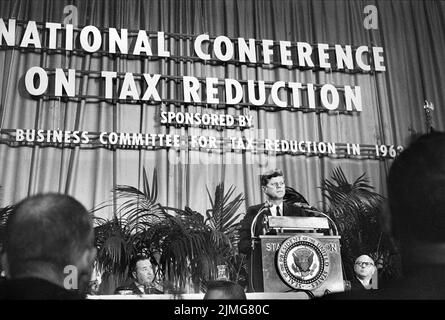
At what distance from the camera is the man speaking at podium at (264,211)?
4.51 meters

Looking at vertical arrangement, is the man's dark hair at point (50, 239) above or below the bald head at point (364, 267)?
below

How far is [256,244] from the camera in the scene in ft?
14.5

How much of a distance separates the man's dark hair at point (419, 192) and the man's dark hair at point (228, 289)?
1.69 meters

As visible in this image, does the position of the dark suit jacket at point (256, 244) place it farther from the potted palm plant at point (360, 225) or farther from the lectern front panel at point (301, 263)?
the potted palm plant at point (360, 225)

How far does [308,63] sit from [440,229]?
4.27 m

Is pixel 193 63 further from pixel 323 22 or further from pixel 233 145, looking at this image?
pixel 323 22

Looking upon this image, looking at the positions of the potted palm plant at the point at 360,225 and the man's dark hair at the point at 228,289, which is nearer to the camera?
the man's dark hair at the point at 228,289

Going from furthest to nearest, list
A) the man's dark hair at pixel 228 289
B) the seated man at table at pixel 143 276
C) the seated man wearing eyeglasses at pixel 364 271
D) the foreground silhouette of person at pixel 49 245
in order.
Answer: the seated man wearing eyeglasses at pixel 364 271 < the seated man at table at pixel 143 276 < the man's dark hair at pixel 228 289 < the foreground silhouette of person at pixel 49 245

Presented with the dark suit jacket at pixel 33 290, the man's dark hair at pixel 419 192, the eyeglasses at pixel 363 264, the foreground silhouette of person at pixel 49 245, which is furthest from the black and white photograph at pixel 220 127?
the man's dark hair at pixel 419 192

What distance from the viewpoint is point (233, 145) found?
530 centimetres

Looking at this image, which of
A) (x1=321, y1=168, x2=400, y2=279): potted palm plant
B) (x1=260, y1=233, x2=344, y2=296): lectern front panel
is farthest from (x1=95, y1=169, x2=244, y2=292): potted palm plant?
(x1=321, y1=168, x2=400, y2=279): potted palm plant

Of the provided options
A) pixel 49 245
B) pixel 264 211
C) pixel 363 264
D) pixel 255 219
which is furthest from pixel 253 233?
pixel 49 245

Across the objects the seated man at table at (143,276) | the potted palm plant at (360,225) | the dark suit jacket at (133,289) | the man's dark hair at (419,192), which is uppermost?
the potted palm plant at (360,225)

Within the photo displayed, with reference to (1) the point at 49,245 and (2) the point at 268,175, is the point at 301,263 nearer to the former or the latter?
(2) the point at 268,175
